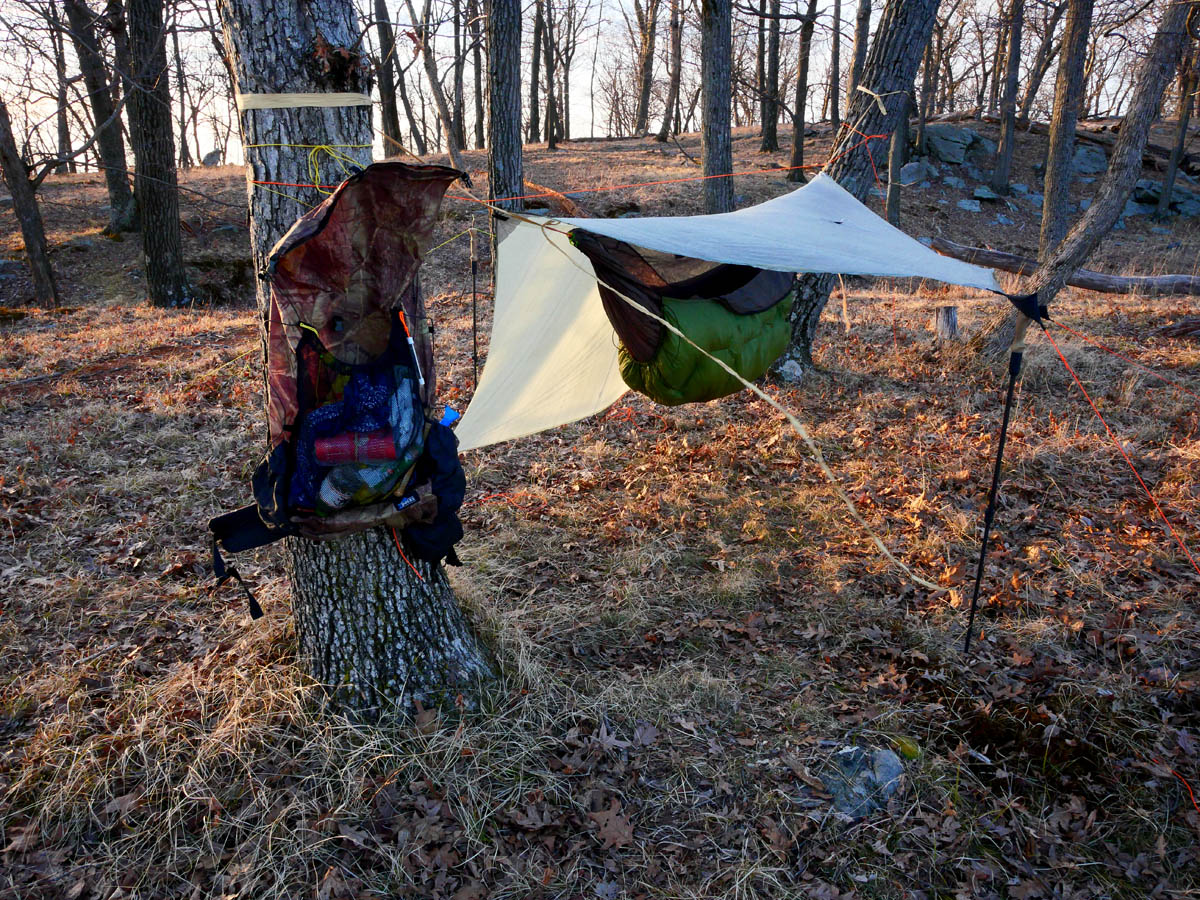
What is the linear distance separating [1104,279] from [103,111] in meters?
14.3

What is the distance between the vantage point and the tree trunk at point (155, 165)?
8062mm

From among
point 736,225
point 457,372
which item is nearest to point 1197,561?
point 736,225

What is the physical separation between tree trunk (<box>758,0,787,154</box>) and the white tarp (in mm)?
12492

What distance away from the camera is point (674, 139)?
21.4 m

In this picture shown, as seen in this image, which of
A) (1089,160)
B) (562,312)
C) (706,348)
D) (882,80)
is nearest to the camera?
(706,348)

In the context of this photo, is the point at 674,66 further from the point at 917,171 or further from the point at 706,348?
the point at 706,348

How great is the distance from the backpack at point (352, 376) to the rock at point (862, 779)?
1.79m

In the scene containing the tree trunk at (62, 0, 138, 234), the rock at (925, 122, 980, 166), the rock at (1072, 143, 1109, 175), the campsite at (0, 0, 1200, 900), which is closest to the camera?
the campsite at (0, 0, 1200, 900)

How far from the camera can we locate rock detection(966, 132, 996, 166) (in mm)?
18766

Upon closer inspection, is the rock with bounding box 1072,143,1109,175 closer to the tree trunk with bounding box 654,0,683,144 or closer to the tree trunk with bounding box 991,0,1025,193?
the tree trunk with bounding box 991,0,1025,193

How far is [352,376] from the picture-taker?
2227mm

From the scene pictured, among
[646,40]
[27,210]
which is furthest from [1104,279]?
[646,40]

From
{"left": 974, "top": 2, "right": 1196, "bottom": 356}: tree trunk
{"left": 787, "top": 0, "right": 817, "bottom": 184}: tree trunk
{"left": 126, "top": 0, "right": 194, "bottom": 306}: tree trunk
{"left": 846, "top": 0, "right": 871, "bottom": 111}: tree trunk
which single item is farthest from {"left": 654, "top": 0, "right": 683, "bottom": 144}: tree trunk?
{"left": 974, "top": 2, "right": 1196, "bottom": 356}: tree trunk

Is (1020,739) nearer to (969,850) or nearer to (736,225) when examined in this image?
(969,850)
